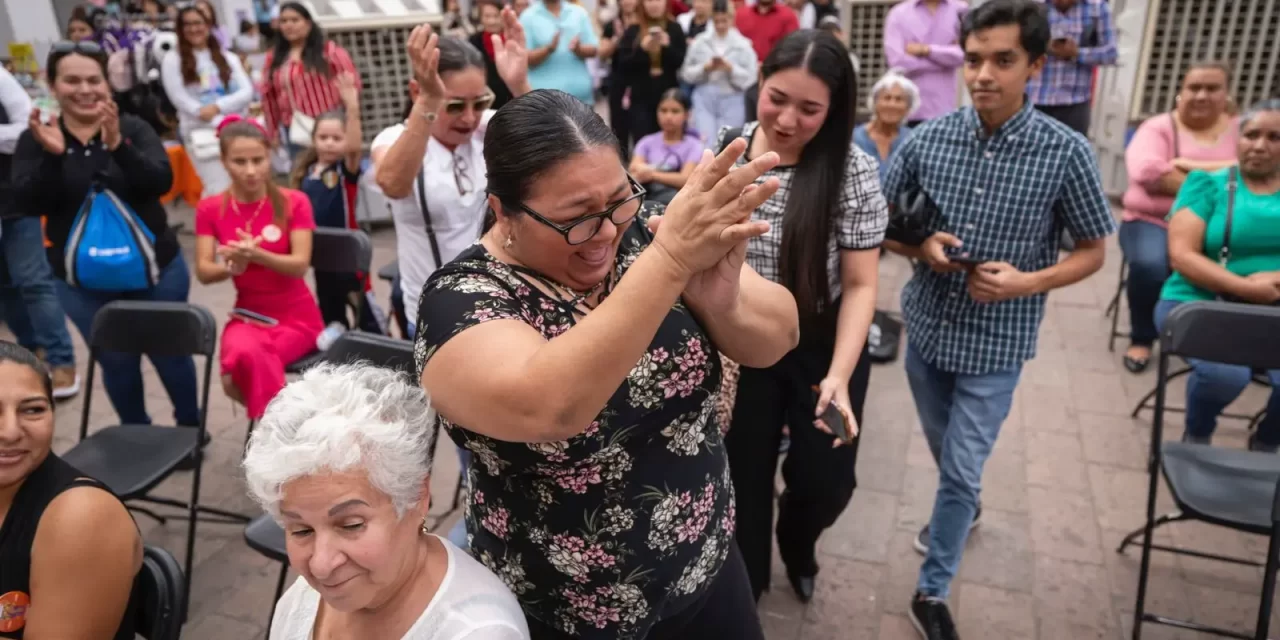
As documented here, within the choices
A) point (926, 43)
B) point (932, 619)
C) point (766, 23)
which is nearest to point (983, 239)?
point (932, 619)

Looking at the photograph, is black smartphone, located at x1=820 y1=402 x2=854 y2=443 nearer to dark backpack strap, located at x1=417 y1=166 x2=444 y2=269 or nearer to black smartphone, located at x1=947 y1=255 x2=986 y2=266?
black smartphone, located at x1=947 y1=255 x2=986 y2=266

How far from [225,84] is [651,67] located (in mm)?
3148

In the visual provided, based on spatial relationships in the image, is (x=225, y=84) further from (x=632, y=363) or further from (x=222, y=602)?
(x=632, y=363)

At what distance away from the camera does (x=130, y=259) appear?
11.6 feet

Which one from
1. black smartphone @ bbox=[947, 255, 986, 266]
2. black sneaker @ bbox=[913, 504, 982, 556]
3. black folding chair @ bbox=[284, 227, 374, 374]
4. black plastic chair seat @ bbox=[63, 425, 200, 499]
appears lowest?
black sneaker @ bbox=[913, 504, 982, 556]

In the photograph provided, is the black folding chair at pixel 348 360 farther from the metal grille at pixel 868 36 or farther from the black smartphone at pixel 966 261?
the metal grille at pixel 868 36

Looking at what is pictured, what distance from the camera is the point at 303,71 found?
17.6 feet

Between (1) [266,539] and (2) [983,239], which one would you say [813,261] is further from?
(1) [266,539]

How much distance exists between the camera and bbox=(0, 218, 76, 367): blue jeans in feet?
14.5

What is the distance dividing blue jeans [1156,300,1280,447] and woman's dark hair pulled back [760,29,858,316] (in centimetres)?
161

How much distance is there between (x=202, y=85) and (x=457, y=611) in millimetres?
5893

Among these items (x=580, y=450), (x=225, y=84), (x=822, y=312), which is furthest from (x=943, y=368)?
(x=225, y=84)

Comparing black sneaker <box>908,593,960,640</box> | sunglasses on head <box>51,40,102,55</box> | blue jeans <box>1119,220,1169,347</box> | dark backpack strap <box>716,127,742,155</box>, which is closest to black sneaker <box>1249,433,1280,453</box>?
blue jeans <box>1119,220,1169,347</box>

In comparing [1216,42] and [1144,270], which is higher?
[1216,42]
